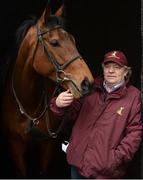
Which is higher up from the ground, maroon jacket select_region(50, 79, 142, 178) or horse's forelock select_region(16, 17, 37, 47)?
horse's forelock select_region(16, 17, 37, 47)

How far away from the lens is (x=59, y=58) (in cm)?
385

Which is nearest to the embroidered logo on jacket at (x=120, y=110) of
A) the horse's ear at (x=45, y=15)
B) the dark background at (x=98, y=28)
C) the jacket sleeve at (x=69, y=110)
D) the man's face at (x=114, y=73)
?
the man's face at (x=114, y=73)

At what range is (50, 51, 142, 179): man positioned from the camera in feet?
11.3

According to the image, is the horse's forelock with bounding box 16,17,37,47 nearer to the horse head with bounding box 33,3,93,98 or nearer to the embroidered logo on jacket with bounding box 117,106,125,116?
the horse head with bounding box 33,3,93,98

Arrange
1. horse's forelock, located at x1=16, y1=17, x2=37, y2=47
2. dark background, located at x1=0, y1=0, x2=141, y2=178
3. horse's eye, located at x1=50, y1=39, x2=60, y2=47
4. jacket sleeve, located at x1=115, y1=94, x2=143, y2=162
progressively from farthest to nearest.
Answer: dark background, located at x1=0, y1=0, x2=141, y2=178 < horse's forelock, located at x1=16, y1=17, x2=37, y2=47 < horse's eye, located at x1=50, y1=39, x2=60, y2=47 < jacket sleeve, located at x1=115, y1=94, x2=143, y2=162

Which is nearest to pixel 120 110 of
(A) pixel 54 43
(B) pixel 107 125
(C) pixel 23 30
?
(B) pixel 107 125

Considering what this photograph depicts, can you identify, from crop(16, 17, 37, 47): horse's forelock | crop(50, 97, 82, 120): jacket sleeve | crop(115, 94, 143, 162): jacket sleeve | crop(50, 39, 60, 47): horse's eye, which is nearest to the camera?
crop(115, 94, 143, 162): jacket sleeve

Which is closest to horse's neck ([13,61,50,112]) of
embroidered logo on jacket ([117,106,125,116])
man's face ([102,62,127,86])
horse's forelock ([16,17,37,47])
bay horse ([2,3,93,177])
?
bay horse ([2,3,93,177])

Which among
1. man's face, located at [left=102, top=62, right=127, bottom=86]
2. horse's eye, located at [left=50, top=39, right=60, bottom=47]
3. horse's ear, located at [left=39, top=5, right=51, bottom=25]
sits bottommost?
man's face, located at [left=102, top=62, right=127, bottom=86]

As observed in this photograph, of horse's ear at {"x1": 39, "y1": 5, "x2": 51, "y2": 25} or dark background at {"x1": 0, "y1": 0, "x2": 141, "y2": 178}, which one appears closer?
horse's ear at {"x1": 39, "y1": 5, "x2": 51, "y2": 25}

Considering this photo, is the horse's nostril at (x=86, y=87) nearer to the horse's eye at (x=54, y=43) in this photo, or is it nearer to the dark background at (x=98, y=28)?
the horse's eye at (x=54, y=43)

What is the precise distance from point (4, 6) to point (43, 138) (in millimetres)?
1895

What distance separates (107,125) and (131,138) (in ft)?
0.64

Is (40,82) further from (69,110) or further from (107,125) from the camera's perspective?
(107,125)
